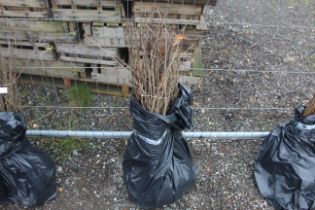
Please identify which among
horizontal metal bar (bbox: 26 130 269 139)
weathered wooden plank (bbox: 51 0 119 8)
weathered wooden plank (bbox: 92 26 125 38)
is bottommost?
horizontal metal bar (bbox: 26 130 269 139)

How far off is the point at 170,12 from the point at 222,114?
1131 mm

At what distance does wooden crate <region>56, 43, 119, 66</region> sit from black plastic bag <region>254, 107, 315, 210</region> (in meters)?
1.51

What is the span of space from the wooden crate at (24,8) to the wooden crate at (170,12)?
0.74 m

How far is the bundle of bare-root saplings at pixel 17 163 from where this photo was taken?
2.16 metres

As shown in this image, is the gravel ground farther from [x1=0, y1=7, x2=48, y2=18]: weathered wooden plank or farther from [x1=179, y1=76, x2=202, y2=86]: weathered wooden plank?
[x1=0, y1=7, x2=48, y2=18]: weathered wooden plank

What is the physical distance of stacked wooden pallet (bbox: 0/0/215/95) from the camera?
102 inches

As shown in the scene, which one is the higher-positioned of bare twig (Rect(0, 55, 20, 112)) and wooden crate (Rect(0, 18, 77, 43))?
wooden crate (Rect(0, 18, 77, 43))

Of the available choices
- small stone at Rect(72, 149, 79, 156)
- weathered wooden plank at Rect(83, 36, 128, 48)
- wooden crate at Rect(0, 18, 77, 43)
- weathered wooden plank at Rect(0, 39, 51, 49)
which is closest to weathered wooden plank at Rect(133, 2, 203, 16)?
weathered wooden plank at Rect(83, 36, 128, 48)

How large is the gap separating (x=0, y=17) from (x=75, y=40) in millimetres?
637

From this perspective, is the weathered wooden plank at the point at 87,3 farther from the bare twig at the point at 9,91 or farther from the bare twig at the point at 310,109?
the bare twig at the point at 310,109

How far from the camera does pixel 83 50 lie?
284 cm

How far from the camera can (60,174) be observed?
8.57 feet

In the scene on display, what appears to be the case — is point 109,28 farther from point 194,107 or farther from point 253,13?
point 253,13

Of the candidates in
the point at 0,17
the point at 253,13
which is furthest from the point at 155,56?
the point at 253,13
